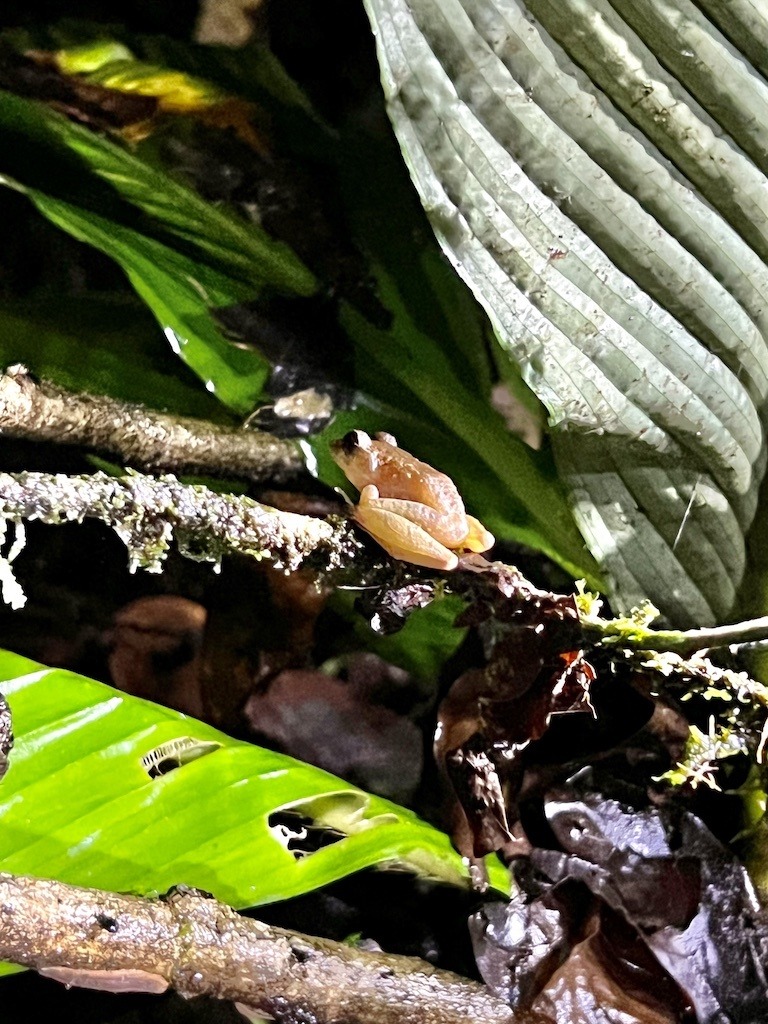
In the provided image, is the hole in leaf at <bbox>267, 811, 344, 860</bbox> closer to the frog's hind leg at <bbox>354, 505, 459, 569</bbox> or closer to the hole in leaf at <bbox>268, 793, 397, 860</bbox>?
the hole in leaf at <bbox>268, 793, 397, 860</bbox>

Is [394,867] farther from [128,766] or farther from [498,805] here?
[128,766]

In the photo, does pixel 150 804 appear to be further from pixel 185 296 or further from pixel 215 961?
pixel 185 296

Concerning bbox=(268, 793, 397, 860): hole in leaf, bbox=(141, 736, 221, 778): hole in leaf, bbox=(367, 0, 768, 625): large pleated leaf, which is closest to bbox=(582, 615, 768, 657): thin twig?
bbox=(367, 0, 768, 625): large pleated leaf

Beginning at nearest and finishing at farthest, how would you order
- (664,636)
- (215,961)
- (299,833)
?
(215,961) < (299,833) < (664,636)

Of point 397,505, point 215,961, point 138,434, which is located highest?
point 397,505

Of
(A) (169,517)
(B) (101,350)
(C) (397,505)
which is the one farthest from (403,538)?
(B) (101,350)

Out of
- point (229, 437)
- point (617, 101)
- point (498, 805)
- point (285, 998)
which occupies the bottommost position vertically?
point (285, 998)

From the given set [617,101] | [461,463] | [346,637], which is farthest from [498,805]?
[617,101]
